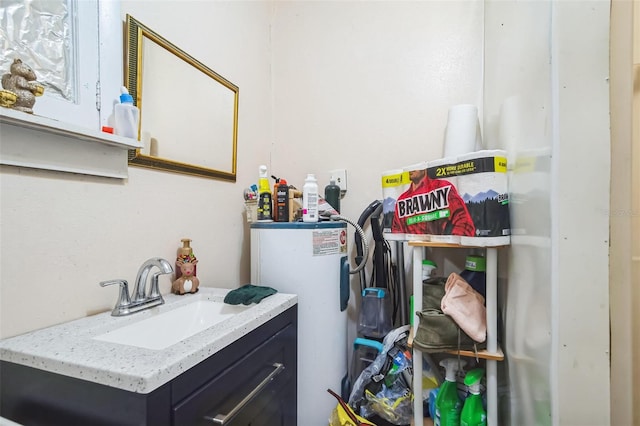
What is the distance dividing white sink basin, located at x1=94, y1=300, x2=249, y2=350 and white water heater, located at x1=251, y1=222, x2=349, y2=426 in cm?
26

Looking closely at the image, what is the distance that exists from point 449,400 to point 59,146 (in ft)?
4.48

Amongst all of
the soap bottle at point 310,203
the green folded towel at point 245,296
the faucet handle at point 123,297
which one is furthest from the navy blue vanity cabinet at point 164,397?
the soap bottle at point 310,203

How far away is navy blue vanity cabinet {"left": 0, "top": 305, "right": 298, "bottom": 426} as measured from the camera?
1.59 feet

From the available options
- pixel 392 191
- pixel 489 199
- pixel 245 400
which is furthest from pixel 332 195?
pixel 245 400

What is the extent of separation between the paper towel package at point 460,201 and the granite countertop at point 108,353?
0.65m

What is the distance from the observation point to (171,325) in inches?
33.7

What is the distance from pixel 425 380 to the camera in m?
1.15

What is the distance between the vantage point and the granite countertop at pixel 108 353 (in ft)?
1.57

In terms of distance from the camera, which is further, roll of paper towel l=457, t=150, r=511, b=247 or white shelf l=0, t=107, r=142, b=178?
roll of paper towel l=457, t=150, r=511, b=247

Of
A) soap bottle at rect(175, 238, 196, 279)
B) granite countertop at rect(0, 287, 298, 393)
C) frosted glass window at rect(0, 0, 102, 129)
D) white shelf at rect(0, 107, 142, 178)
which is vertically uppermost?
frosted glass window at rect(0, 0, 102, 129)

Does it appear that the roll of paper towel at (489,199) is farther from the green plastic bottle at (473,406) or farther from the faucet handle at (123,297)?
the faucet handle at (123,297)

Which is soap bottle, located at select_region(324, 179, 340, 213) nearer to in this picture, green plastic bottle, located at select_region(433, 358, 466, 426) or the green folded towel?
the green folded towel

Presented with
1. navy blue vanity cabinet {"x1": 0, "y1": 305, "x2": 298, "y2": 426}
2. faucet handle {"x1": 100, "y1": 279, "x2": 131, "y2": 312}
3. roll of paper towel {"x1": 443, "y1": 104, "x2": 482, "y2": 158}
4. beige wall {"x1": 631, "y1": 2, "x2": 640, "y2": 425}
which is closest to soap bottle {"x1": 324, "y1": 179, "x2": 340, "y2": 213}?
roll of paper towel {"x1": 443, "y1": 104, "x2": 482, "y2": 158}

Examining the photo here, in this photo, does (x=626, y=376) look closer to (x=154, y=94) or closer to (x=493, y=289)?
(x=493, y=289)
